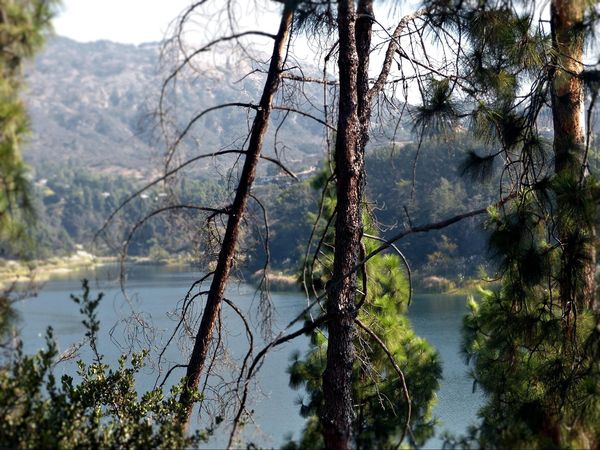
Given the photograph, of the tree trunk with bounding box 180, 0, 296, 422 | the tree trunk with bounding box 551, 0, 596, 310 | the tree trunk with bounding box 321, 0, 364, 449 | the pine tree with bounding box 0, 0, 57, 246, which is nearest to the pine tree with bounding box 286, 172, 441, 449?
the tree trunk with bounding box 180, 0, 296, 422

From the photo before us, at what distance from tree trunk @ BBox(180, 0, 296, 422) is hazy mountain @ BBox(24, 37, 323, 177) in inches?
5.2

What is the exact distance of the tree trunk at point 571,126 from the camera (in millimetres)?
2916

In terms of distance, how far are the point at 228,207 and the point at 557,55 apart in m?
1.45

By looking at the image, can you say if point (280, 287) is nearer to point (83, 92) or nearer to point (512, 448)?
point (512, 448)

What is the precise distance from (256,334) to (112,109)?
123271mm

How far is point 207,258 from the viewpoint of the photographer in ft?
12.3

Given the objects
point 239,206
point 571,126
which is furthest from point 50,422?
point 571,126

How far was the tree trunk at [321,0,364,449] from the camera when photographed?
290 cm

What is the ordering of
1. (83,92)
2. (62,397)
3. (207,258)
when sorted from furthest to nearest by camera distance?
(83,92)
(207,258)
(62,397)

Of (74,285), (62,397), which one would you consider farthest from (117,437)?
(74,285)

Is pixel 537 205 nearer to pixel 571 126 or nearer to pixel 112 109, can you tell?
pixel 571 126

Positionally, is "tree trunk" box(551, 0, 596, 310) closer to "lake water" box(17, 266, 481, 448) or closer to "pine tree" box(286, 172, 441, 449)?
"lake water" box(17, 266, 481, 448)

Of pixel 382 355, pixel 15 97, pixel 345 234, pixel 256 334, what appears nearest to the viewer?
pixel 15 97

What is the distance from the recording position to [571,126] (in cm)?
341
